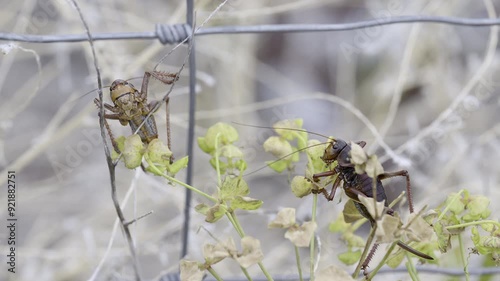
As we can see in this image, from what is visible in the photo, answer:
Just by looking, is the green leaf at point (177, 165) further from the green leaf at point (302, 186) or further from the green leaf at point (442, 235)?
the green leaf at point (442, 235)

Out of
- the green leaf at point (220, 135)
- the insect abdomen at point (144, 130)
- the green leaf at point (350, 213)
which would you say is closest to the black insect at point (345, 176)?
the green leaf at point (350, 213)

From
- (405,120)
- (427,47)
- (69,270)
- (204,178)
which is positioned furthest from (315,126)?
(69,270)

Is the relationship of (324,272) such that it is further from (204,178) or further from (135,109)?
(204,178)

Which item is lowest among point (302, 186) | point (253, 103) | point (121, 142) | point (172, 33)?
point (302, 186)

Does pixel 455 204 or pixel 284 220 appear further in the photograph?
pixel 455 204

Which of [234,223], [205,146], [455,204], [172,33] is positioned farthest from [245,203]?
[172,33]

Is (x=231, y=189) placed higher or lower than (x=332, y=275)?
higher

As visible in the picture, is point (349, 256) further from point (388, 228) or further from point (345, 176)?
point (388, 228)
